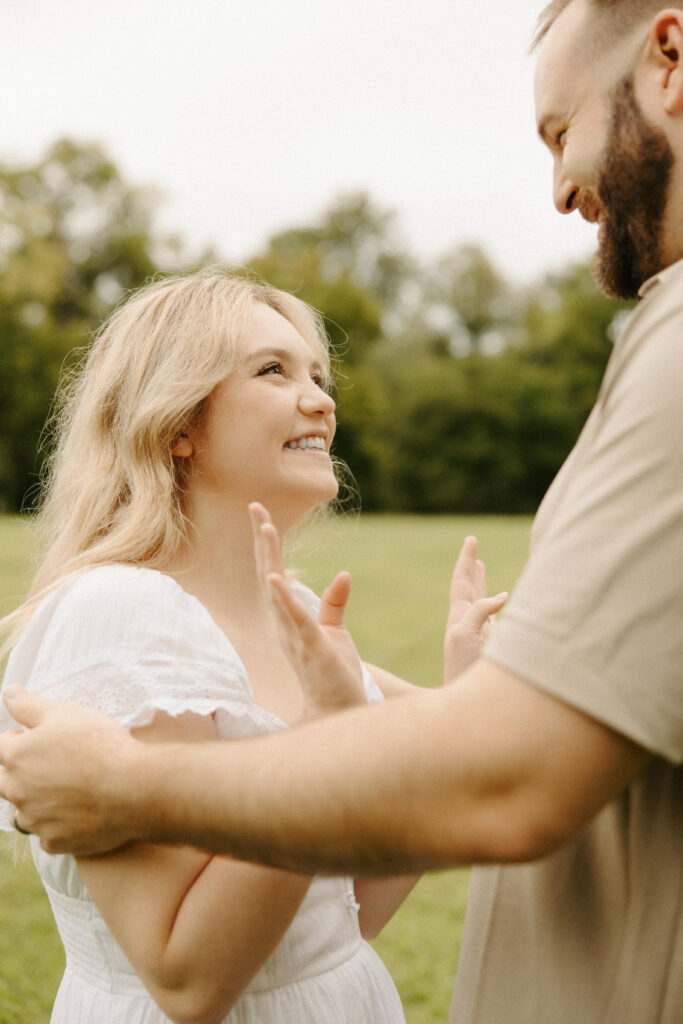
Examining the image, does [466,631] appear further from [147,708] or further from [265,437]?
[147,708]

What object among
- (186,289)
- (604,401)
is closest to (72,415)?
(186,289)

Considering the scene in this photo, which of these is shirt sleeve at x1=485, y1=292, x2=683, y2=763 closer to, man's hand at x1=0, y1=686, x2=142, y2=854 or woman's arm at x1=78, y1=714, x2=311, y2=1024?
man's hand at x1=0, y1=686, x2=142, y2=854

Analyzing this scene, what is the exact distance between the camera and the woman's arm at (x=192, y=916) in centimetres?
173

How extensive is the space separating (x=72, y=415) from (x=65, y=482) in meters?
0.30

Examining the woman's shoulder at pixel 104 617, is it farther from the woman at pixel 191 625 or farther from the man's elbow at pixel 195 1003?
the man's elbow at pixel 195 1003

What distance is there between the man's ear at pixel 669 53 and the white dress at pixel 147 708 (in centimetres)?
132

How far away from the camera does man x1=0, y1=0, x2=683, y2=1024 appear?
45.5 inches

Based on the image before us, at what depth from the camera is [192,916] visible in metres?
1.74

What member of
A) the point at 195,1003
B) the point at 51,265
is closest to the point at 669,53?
the point at 195,1003

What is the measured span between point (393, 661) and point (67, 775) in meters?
10.4

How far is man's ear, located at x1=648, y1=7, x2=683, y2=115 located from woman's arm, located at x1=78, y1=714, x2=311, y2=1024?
1418mm

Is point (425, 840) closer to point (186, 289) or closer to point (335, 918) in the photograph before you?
point (335, 918)

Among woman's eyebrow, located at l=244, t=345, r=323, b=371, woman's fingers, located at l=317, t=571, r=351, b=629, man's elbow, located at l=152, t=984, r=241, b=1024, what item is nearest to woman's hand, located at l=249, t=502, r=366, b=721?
woman's fingers, located at l=317, t=571, r=351, b=629

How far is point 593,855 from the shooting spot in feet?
4.78
